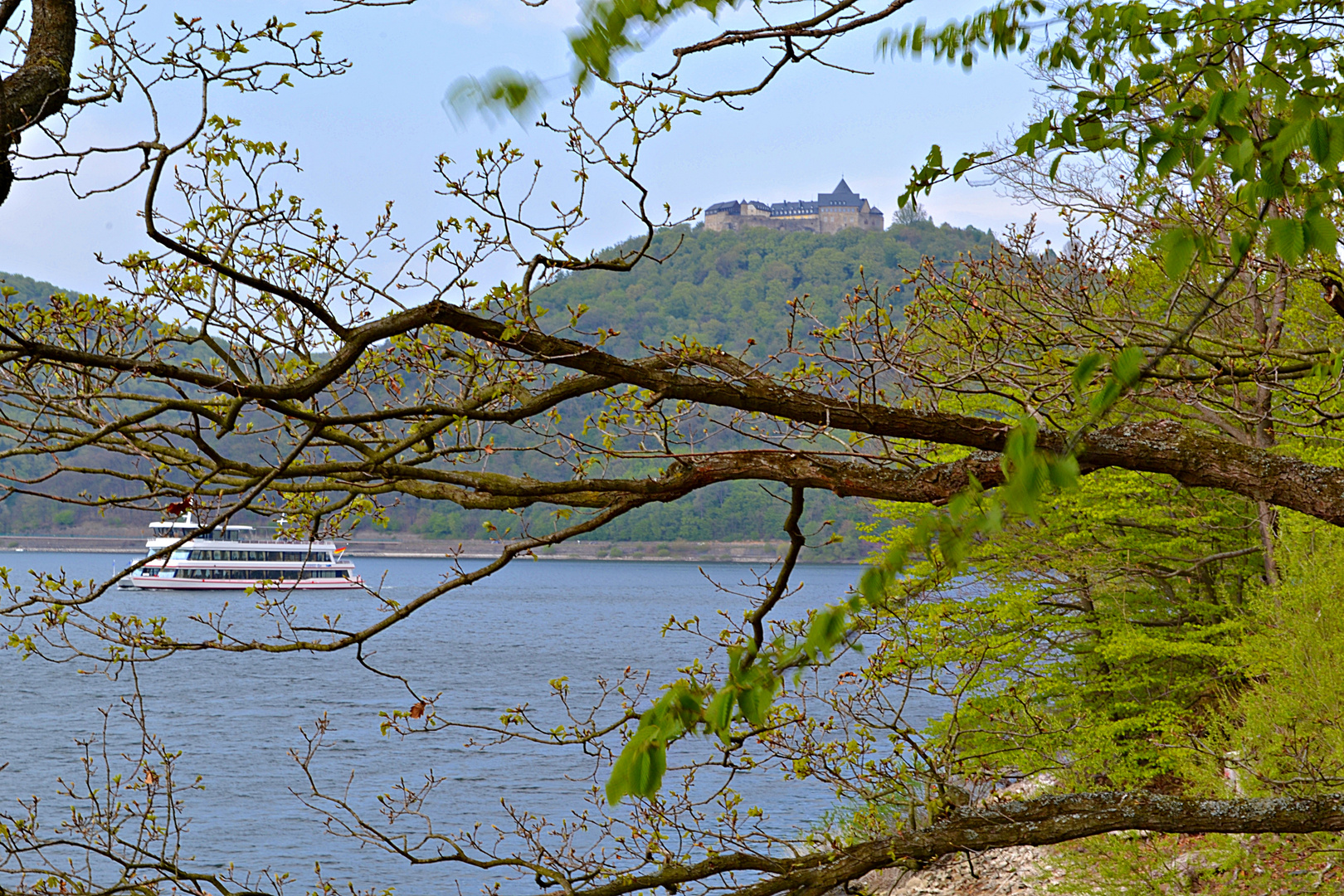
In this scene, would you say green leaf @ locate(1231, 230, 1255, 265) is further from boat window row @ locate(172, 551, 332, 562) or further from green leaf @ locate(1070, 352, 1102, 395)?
boat window row @ locate(172, 551, 332, 562)

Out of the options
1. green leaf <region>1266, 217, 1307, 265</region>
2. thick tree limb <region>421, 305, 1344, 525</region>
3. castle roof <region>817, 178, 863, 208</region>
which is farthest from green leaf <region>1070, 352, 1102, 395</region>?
castle roof <region>817, 178, 863, 208</region>

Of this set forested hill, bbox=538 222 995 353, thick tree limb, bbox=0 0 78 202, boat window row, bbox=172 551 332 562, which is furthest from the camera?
boat window row, bbox=172 551 332 562

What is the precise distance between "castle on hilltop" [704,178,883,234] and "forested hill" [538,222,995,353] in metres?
15.1

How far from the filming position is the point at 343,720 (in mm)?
35469

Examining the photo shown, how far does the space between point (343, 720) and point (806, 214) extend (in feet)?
191

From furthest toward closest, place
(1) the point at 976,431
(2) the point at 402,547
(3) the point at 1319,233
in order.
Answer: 1. (2) the point at 402,547
2. (1) the point at 976,431
3. (3) the point at 1319,233

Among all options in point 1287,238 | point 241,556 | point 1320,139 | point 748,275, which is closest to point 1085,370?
point 1287,238

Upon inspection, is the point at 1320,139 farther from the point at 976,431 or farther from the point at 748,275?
the point at 748,275

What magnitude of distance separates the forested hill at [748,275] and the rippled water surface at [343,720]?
4090 millimetres

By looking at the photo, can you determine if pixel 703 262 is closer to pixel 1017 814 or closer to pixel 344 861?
pixel 344 861

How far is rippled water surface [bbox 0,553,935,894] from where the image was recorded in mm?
22625

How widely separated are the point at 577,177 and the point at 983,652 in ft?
9.36

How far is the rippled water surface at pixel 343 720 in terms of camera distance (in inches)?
891

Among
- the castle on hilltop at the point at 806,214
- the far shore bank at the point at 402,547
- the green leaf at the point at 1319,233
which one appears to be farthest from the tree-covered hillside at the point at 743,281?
the far shore bank at the point at 402,547
